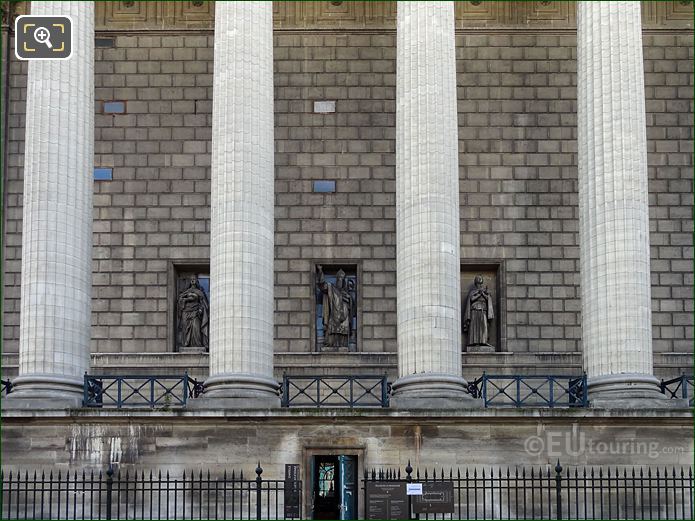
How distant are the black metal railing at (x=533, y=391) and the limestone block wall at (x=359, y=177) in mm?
1759

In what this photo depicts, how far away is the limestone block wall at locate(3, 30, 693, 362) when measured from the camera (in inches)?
1730

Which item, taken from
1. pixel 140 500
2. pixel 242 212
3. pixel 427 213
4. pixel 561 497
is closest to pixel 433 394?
pixel 561 497

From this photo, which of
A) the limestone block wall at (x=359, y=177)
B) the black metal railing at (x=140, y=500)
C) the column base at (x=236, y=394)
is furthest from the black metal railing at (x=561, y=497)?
the limestone block wall at (x=359, y=177)

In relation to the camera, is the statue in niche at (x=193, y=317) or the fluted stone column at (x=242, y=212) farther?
the statue in niche at (x=193, y=317)

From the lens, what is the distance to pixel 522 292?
44.1 meters

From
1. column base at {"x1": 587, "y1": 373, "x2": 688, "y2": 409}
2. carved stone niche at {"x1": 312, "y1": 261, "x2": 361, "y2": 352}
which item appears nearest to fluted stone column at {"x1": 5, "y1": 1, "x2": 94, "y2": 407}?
carved stone niche at {"x1": 312, "y1": 261, "x2": 361, "y2": 352}

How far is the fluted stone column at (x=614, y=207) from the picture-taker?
35.6m

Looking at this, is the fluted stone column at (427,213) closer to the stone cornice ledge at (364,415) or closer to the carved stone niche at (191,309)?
the stone cornice ledge at (364,415)

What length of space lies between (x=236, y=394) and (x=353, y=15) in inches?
644

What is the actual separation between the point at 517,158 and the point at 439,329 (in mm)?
11503

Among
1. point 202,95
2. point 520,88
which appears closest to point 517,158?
point 520,88

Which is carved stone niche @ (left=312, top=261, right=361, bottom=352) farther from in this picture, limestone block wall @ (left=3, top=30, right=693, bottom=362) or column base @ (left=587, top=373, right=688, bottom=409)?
column base @ (left=587, top=373, right=688, bottom=409)

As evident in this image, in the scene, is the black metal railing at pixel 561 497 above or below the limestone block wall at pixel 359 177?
below

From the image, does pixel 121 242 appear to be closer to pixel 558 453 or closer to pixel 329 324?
pixel 329 324
